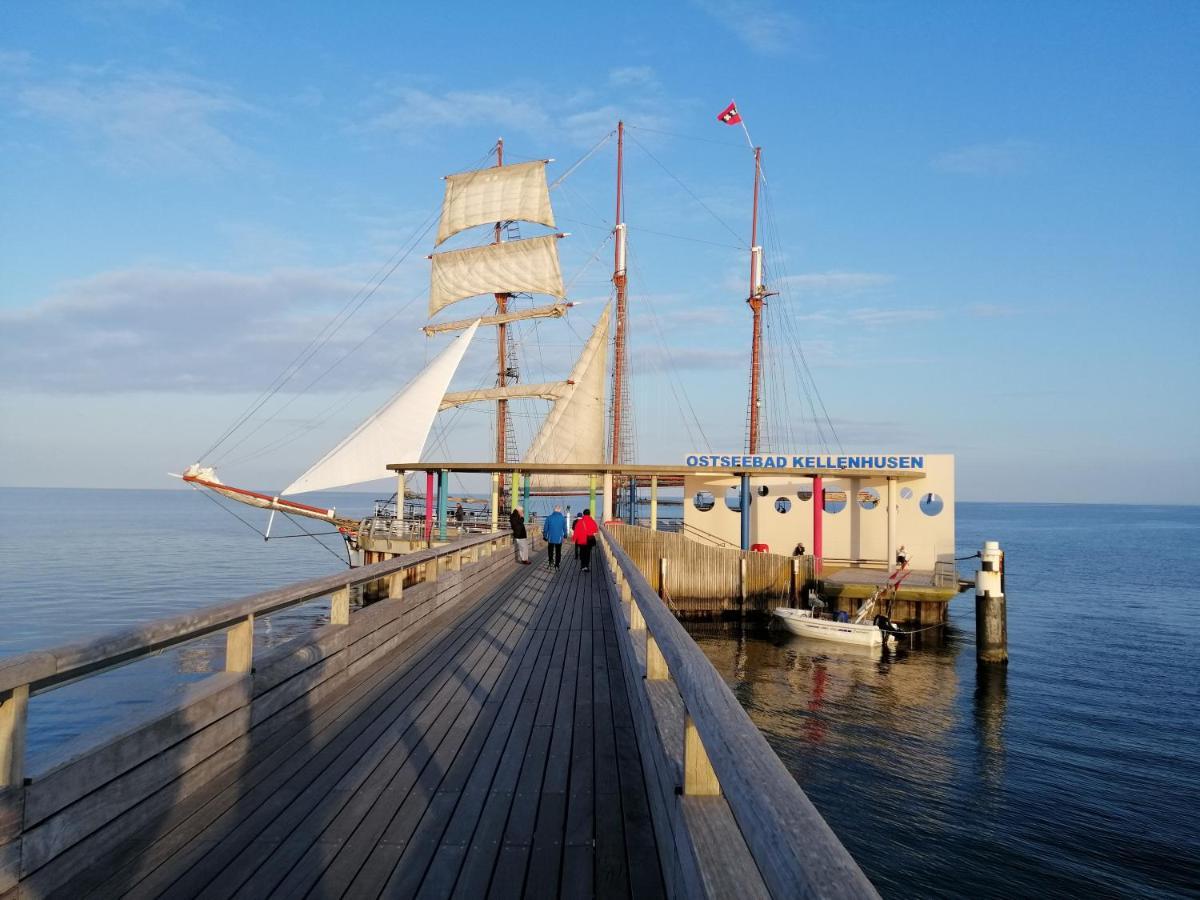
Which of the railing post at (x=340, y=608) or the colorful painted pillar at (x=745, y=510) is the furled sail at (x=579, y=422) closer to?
the colorful painted pillar at (x=745, y=510)

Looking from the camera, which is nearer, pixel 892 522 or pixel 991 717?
pixel 991 717

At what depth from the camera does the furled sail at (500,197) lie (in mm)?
58250

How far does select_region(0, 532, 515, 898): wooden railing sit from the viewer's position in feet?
10.8

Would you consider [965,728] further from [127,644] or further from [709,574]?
[127,644]

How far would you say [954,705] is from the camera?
19469 millimetres

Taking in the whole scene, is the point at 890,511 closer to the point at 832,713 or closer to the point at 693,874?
the point at 832,713

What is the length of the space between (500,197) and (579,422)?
1934 centimetres

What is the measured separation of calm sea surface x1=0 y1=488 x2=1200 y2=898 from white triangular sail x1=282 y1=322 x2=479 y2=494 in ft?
23.0

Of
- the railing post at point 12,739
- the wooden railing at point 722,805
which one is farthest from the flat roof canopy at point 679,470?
the railing post at point 12,739

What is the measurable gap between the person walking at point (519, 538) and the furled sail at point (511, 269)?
36.7 metres

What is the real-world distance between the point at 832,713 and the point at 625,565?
39.0ft

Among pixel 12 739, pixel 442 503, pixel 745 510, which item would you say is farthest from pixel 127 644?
pixel 442 503

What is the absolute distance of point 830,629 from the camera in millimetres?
24484

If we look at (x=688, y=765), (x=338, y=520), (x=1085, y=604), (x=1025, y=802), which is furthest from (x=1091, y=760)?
(x=338, y=520)
